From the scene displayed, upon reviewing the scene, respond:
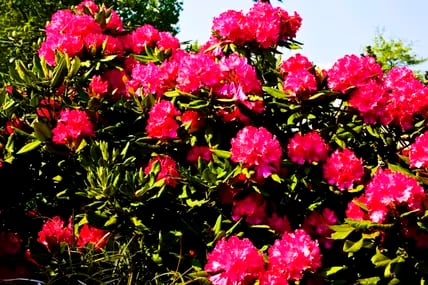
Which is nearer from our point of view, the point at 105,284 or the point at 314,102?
the point at 105,284

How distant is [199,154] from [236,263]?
78 centimetres

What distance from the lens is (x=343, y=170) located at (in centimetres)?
295

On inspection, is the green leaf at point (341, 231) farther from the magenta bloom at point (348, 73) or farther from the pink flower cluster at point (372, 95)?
the magenta bloom at point (348, 73)

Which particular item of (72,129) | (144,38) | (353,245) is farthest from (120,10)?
(353,245)

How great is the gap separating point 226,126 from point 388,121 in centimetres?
78

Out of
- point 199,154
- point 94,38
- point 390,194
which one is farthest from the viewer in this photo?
point 94,38

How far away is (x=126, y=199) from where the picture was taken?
2863 millimetres

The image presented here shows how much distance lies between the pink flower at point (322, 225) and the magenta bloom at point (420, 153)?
0.44 m

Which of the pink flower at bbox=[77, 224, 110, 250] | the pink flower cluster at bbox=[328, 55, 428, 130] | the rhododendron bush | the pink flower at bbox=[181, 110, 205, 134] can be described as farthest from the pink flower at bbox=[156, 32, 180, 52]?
the pink flower at bbox=[77, 224, 110, 250]

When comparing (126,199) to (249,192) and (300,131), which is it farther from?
(300,131)

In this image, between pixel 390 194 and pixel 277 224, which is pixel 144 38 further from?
pixel 390 194

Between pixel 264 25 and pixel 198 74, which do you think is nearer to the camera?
pixel 198 74

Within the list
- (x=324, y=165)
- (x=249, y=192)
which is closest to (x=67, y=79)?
(x=249, y=192)

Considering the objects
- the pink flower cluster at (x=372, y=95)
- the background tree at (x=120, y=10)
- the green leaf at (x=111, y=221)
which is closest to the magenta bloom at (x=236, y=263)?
the green leaf at (x=111, y=221)
